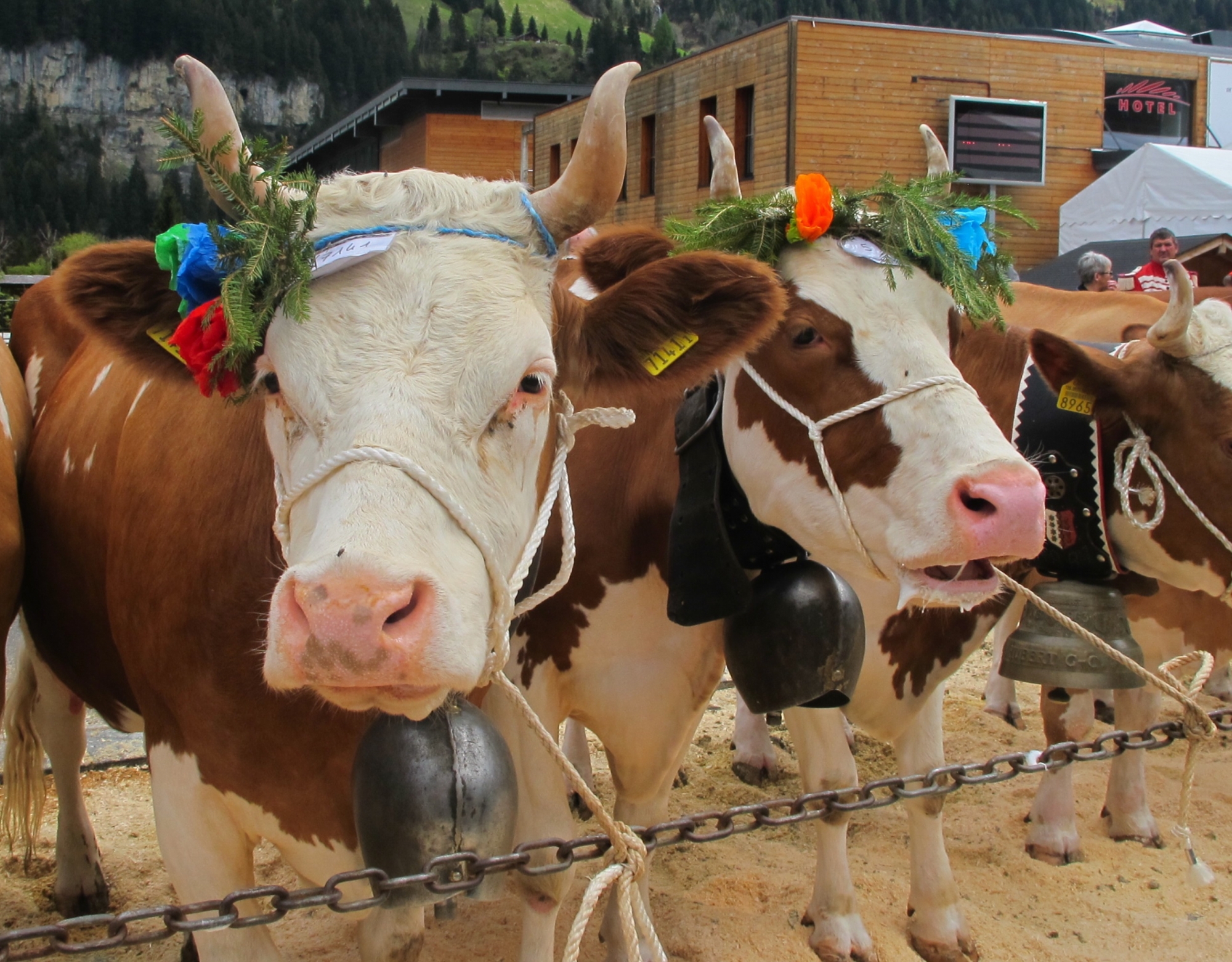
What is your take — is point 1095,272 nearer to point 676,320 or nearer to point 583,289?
point 583,289

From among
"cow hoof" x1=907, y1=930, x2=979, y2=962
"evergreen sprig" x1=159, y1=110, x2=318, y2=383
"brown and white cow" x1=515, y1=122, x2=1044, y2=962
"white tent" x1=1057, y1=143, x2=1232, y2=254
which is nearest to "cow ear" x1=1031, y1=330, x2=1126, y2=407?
"brown and white cow" x1=515, y1=122, x2=1044, y2=962

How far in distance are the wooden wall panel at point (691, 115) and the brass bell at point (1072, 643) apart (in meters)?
18.1

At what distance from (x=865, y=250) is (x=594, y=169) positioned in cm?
92

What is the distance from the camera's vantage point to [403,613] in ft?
4.84

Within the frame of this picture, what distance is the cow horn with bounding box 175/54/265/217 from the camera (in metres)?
1.84

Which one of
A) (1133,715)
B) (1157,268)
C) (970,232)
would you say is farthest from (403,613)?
(1157,268)

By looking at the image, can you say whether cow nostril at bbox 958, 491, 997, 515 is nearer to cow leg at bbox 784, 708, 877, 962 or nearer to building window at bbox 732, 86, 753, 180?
cow leg at bbox 784, 708, 877, 962

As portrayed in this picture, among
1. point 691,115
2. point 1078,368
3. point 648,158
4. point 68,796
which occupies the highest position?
point 691,115

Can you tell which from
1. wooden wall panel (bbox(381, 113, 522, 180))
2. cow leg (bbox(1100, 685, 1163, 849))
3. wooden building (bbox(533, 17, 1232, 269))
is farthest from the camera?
wooden wall panel (bbox(381, 113, 522, 180))

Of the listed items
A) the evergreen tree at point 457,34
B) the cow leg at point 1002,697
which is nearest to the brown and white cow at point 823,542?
the cow leg at point 1002,697

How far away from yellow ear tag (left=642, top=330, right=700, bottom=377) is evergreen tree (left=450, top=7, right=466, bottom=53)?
104 metres

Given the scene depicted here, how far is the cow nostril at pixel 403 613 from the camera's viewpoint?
1457mm

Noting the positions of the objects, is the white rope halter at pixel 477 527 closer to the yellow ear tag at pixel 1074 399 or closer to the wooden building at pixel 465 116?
the yellow ear tag at pixel 1074 399

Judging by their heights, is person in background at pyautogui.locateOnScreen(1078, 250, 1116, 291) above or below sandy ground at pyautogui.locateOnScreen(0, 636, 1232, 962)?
above
